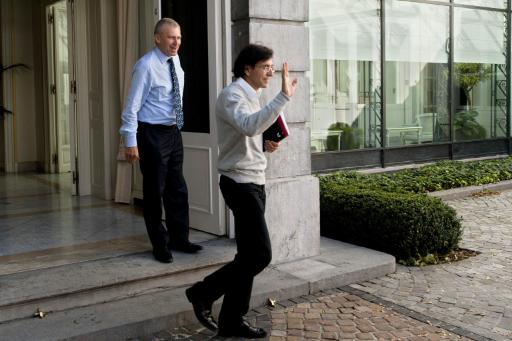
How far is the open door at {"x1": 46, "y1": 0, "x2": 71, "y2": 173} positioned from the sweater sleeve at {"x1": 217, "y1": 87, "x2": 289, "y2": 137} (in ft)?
27.2

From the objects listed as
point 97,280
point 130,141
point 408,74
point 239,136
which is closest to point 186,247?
point 97,280

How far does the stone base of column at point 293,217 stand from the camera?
6152 millimetres

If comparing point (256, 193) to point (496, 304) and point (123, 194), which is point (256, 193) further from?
point (123, 194)

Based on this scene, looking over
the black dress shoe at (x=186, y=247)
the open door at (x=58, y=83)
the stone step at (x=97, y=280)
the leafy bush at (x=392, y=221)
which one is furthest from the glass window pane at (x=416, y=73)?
the stone step at (x=97, y=280)

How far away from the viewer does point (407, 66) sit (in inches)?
501

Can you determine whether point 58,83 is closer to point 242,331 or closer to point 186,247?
point 186,247

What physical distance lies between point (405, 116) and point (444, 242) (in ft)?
21.0

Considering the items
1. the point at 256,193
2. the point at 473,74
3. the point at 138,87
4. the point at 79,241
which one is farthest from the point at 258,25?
the point at 473,74

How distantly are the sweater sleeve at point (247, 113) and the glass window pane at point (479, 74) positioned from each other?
10252 mm

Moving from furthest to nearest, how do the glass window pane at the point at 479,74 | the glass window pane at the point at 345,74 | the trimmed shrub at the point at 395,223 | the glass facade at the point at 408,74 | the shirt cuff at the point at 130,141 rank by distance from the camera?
the glass window pane at the point at 479,74 < the glass facade at the point at 408,74 < the glass window pane at the point at 345,74 < the trimmed shrub at the point at 395,223 < the shirt cuff at the point at 130,141

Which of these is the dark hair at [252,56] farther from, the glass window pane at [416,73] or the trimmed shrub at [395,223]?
the glass window pane at [416,73]

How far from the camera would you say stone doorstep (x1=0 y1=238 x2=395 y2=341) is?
4516 millimetres

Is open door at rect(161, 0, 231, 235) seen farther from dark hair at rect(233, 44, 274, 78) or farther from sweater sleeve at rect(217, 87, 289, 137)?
sweater sleeve at rect(217, 87, 289, 137)

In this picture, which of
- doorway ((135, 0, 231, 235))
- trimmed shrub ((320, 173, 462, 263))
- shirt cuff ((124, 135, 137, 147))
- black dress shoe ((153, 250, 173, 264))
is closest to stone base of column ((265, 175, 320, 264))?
doorway ((135, 0, 231, 235))
